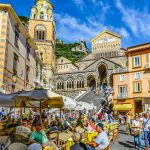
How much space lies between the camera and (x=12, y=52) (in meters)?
23.2

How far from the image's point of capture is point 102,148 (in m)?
7.62

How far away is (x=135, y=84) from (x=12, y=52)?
20.1 metres

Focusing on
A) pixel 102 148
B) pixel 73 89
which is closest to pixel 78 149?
pixel 102 148

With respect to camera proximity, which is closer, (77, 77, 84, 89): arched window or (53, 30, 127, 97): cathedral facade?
(53, 30, 127, 97): cathedral facade

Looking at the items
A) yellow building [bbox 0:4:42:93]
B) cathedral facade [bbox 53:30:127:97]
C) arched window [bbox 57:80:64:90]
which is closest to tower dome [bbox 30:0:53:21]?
cathedral facade [bbox 53:30:127:97]

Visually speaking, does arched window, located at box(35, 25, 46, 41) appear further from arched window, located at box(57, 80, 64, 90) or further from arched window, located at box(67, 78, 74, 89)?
arched window, located at box(67, 78, 74, 89)

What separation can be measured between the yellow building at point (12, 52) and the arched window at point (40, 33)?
1172 inches

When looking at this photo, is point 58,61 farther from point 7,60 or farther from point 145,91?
point 7,60

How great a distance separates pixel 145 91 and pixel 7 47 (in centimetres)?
2127

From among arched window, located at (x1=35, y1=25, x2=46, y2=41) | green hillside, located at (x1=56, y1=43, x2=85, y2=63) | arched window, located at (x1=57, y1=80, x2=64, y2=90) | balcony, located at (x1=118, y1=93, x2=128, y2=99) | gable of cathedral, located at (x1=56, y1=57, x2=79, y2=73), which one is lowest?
balcony, located at (x1=118, y1=93, x2=128, y2=99)

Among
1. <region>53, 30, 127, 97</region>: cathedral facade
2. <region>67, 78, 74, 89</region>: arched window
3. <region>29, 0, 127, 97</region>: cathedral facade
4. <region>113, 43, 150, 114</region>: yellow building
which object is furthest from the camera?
<region>67, 78, 74, 89</region>: arched window

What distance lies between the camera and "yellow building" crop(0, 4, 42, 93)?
21.1 meters

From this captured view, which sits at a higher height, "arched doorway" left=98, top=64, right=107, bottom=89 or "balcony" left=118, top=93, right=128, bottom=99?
"arched doorway" left=98, top=64, right=107, bottom=89

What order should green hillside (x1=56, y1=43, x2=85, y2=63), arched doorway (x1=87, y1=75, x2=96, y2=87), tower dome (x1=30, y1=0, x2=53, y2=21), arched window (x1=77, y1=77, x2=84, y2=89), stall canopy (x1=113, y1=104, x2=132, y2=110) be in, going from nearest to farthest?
1. stall canopy (x1=113, y1=104, x2=132, y2=110)
2. arched window (x1=77, y1=77, x2=84, y2=89)
3. arched doorway (x1=87, y1=75, x2=96, y2=87)
4. tower dome (x1=30, y1=0, x2=53, y2=21)
5. green hillside (x1=56, y1=43, x2=85, y2=63)
